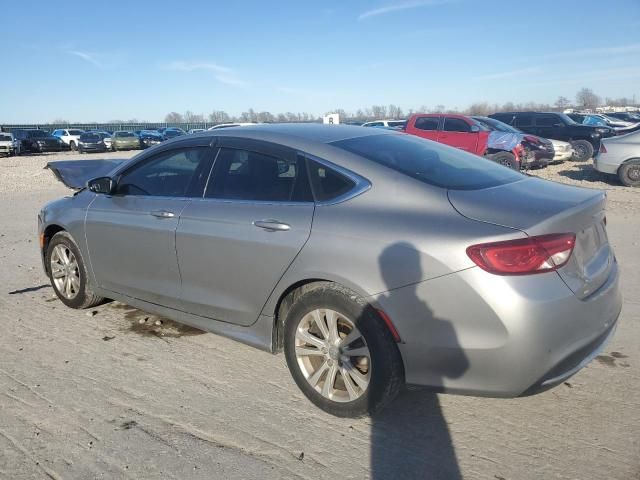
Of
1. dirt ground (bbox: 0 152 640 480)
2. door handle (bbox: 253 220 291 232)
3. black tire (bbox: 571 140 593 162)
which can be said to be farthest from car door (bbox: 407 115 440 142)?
door handle (bbox: 253 220 291 232)

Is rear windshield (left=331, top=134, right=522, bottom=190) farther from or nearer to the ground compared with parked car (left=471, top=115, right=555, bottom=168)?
farther from the ground

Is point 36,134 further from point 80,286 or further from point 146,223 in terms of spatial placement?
point 146,223

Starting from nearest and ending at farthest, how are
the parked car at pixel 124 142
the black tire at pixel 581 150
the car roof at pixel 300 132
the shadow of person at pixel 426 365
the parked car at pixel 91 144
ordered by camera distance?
the shadow of person at pixel 426 365 < the car roof at pixel 300 132 < the black tire at pixel 581 150 < the parked car at pixel 91 144 < the parked car at pixel 124 142

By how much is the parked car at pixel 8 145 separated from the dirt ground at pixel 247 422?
3275 cm

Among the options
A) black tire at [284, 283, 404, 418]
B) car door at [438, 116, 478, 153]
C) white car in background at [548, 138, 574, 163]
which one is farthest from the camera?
white car in background at [548, 138, 574, 163]

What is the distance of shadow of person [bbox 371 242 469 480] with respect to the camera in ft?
8.52

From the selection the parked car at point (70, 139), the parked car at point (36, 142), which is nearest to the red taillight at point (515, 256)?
the parked car at point (36, 142)

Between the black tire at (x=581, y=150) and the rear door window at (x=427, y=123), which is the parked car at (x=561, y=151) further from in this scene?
the rear door window at (x=427, y=123)

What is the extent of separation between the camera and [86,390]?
3402mm

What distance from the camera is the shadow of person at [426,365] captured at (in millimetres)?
2596

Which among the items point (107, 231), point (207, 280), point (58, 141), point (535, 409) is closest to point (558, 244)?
point (535, 409)

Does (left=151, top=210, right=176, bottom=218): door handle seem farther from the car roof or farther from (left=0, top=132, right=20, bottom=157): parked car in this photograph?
(left=0, top=132, right=20, bottom=157): parked car

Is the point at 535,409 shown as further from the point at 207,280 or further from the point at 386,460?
the point at 207,280

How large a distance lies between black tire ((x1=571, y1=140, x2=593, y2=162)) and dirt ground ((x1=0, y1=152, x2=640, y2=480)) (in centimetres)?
1596
